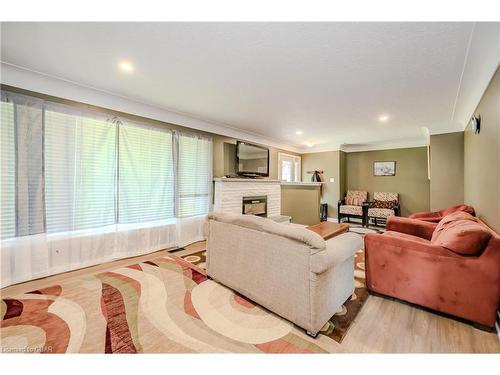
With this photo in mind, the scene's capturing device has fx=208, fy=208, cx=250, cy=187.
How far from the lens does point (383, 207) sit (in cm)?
540

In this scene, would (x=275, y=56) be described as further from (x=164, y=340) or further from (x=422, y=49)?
(x=164, y=340)

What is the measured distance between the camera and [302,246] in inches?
58.7

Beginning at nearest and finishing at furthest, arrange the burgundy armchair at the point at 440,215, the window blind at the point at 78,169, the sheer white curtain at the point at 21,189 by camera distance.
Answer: the sheer white curtain at the point at 21,189 → the window blind at the point at 78,169 → the burgundy armchair at the point at 440,215

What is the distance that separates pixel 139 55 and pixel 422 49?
8.32 ft

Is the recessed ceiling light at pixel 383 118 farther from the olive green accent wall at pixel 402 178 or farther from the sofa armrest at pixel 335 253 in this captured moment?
the sofa armrest at pixel 335 253

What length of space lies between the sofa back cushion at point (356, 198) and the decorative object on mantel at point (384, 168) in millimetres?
674

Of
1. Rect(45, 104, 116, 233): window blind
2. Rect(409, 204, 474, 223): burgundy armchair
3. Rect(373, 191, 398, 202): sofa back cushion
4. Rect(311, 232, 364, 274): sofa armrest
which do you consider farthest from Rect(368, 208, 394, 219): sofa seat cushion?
Rect(45, 104, 116, 233): window blind

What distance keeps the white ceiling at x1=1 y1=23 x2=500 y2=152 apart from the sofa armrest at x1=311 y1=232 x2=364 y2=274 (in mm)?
1652

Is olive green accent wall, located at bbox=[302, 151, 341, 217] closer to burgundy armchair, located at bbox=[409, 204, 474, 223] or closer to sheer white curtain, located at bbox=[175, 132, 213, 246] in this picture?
burgundy armchair, located at bbox=[409, 204, 474, 223]

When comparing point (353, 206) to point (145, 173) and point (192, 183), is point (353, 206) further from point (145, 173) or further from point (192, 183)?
point (145, 173)

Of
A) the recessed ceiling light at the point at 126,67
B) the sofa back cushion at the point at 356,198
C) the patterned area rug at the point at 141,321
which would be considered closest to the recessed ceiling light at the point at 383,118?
the sofa back cushion at the point at 356,198

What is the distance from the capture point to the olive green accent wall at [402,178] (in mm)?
5367

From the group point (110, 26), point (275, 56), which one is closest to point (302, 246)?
point (275, 56)

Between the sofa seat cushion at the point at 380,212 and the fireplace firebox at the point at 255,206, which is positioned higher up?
the fireplace firebox at the point at 255,206
